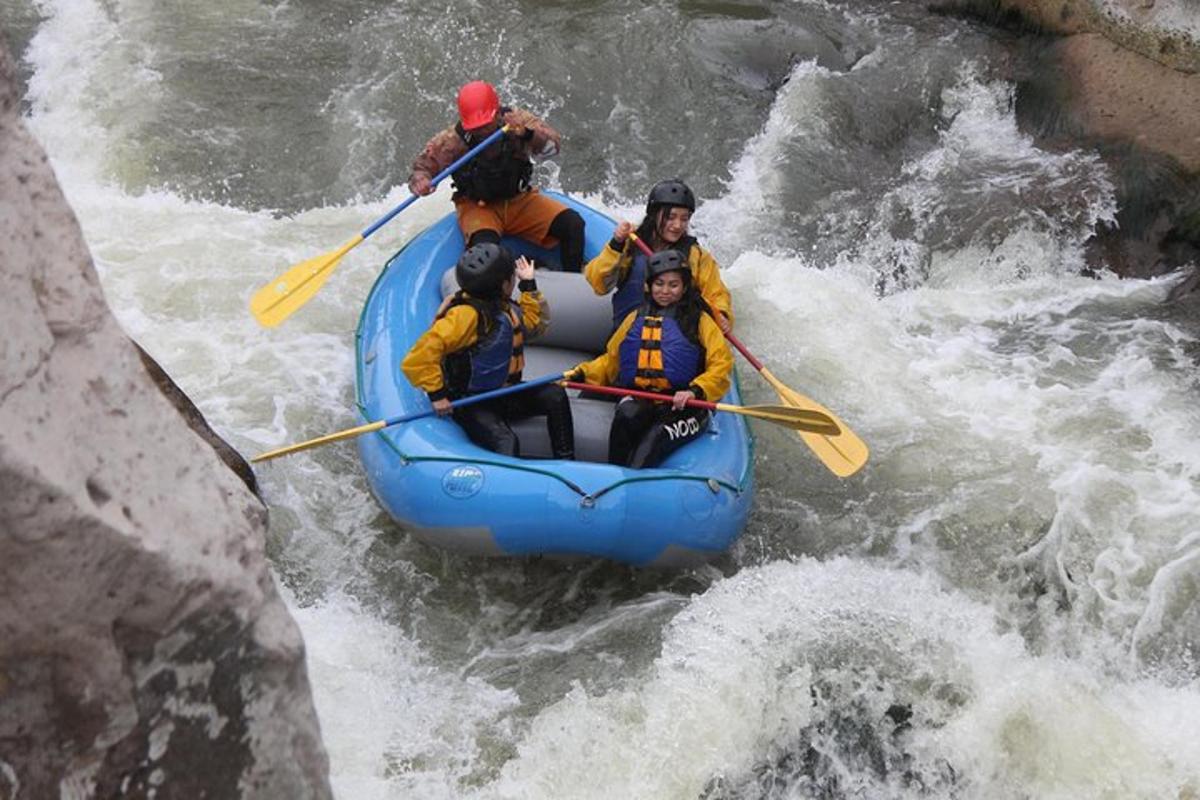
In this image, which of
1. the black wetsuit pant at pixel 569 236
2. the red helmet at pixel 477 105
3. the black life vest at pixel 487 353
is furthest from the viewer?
the black wetsuit pant at pixel 569 236

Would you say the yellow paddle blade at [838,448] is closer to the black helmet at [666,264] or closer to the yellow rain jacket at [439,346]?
the black helmet at [666,264]

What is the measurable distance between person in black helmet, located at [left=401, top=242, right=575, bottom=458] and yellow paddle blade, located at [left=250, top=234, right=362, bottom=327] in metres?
1.10

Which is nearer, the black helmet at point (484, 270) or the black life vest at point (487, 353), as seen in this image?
the black helmet at point (484, 270)

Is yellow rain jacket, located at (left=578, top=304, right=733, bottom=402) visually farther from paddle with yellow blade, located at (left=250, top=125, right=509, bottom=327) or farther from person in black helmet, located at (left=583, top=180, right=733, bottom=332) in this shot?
paddle with yellow blade, located at (left=250, top=125, right=509, bottom=327)

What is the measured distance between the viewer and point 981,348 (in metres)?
6.50

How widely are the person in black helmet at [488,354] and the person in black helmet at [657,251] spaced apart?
357mm

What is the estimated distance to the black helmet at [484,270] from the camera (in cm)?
471

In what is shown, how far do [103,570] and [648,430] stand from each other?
10.2 ft

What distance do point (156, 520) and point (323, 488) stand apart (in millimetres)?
3432

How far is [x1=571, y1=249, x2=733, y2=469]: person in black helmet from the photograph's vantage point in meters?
4.90

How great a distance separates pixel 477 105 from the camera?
5.80m

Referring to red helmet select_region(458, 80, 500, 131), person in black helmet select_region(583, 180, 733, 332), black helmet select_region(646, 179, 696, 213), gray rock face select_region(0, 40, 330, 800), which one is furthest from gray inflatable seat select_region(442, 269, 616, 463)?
gray rock face select_region(0, 40, 330, 800)

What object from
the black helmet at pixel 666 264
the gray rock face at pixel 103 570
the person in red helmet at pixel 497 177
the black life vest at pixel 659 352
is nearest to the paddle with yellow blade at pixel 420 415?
the black life vest at pixel 659 352

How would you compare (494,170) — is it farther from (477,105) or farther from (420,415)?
(420,415)
